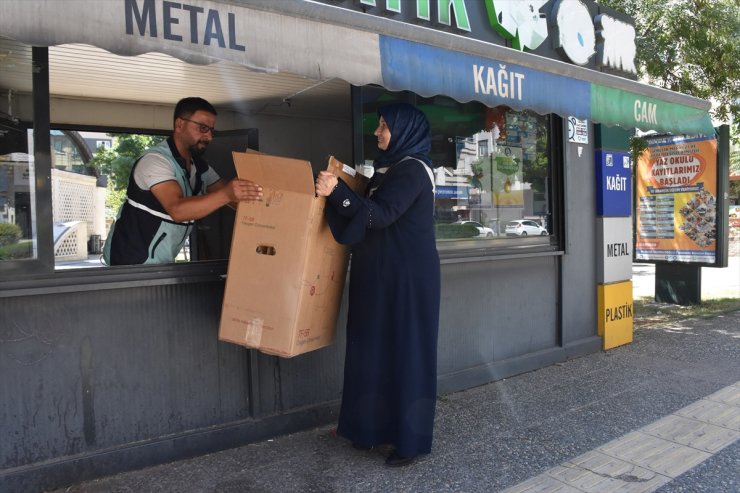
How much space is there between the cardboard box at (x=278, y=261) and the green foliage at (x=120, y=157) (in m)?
1.06

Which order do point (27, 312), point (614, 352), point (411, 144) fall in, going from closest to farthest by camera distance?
point (27, 312)
point (411, 144)
point (614, 352)

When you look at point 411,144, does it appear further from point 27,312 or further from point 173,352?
point 27,312

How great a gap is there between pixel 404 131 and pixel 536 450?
1.92m

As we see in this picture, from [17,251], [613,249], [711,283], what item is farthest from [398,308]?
[711,283]

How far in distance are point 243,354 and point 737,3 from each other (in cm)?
733

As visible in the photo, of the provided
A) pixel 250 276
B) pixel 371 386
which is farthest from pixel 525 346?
pixel 250 276

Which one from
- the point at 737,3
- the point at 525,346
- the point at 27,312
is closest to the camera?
the point at 27,312

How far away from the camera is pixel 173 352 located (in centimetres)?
→ 316

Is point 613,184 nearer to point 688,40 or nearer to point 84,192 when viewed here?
point 688,40

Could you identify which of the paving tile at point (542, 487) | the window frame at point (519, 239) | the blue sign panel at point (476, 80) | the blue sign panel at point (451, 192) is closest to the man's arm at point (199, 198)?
the blue sign panel at point (476, 80)

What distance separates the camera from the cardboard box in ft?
9.02

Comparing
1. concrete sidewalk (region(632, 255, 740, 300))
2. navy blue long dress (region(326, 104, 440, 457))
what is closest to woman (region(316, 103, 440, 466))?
navy blue long dress (region(326, 104, 440, 457))

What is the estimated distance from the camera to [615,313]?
5699 mm

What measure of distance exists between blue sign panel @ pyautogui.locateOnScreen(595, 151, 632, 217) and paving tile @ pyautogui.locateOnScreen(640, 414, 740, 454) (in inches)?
88.6
